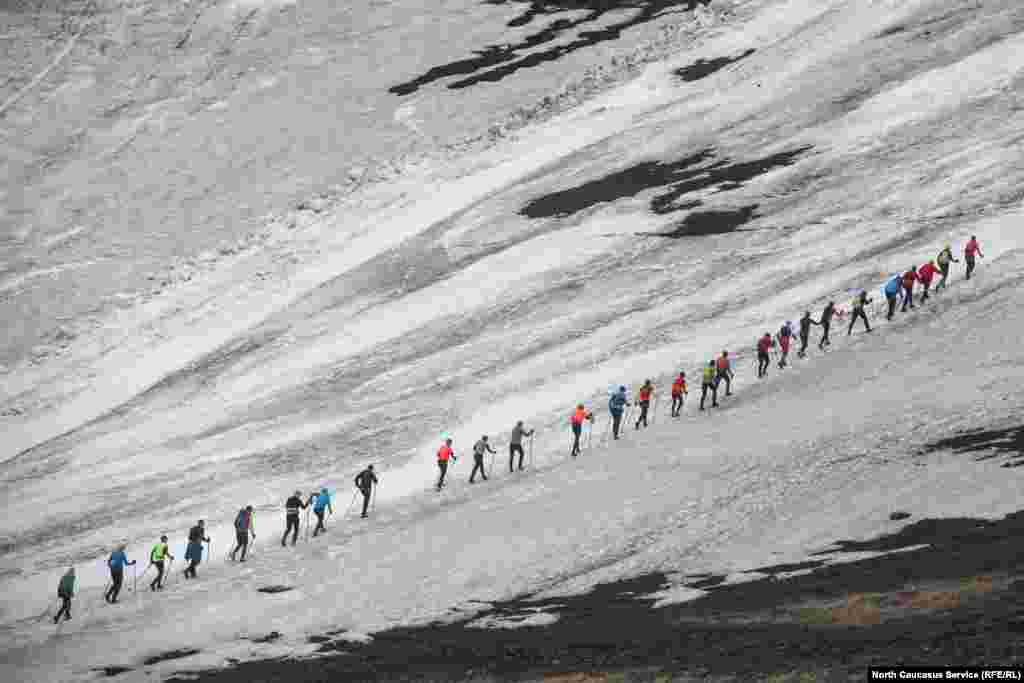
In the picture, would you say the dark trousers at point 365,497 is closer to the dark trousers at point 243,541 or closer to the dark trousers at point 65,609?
the dark trousers at point 243,541

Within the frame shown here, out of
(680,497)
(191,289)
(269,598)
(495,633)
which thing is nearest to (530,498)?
(680,497)

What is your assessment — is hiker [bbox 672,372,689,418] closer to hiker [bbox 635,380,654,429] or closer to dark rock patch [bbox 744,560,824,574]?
hiker [bbox 635,380,654,429]

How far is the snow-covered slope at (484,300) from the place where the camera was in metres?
24.8

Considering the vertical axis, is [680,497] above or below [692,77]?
below

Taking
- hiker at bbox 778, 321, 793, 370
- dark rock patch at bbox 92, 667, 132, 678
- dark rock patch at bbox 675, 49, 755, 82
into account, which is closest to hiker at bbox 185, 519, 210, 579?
dark rock patch at bbox 92, 667, 132, 678

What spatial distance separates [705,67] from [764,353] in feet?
135

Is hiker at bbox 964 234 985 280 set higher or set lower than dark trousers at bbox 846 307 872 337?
higher

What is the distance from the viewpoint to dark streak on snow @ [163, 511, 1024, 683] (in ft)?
44.9

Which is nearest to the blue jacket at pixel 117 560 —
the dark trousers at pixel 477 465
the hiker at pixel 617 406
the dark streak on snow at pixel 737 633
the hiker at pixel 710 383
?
the dark streak on snow at pixel 737 633

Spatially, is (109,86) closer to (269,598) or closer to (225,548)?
(225,548)

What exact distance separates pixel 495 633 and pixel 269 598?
Answer: 7876 mm

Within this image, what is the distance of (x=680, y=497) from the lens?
25.1 metres

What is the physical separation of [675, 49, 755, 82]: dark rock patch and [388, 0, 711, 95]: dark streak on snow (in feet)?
36.6

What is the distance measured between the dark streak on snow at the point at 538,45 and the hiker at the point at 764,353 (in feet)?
163
